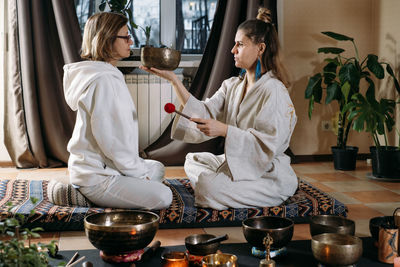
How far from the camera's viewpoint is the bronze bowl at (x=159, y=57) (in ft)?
8.64

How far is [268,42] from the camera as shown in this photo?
9.19 ft

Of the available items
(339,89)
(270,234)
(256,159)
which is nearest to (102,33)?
(256,159)

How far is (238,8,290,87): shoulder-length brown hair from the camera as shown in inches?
110

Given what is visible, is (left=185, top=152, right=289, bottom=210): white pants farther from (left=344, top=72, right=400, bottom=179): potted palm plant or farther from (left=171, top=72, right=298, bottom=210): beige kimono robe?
(left=344, top=72, right=400, bottom=179): potted palm plant

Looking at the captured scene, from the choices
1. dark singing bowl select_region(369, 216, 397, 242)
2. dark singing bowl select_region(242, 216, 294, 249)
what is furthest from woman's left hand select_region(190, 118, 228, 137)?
dark singing bowl select_region(369, 216, 397, 242)

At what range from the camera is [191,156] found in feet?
10.6

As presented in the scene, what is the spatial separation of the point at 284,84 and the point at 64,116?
89.1 inches

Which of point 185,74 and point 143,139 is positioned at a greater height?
point 185,74

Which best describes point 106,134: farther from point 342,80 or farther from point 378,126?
point 342,80

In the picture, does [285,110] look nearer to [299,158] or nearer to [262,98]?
[262,98]

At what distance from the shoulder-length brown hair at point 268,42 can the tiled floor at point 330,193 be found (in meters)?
0.84

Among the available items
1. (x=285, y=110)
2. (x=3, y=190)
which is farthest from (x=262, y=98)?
(x=3, y=190)

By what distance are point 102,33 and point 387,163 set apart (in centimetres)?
243

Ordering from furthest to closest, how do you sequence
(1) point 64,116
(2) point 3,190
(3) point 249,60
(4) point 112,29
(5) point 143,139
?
(5) point 143,139 < (1) point 64,116 < (2) point 3,190 < (3) point 249,60 < (4) point 112,29
